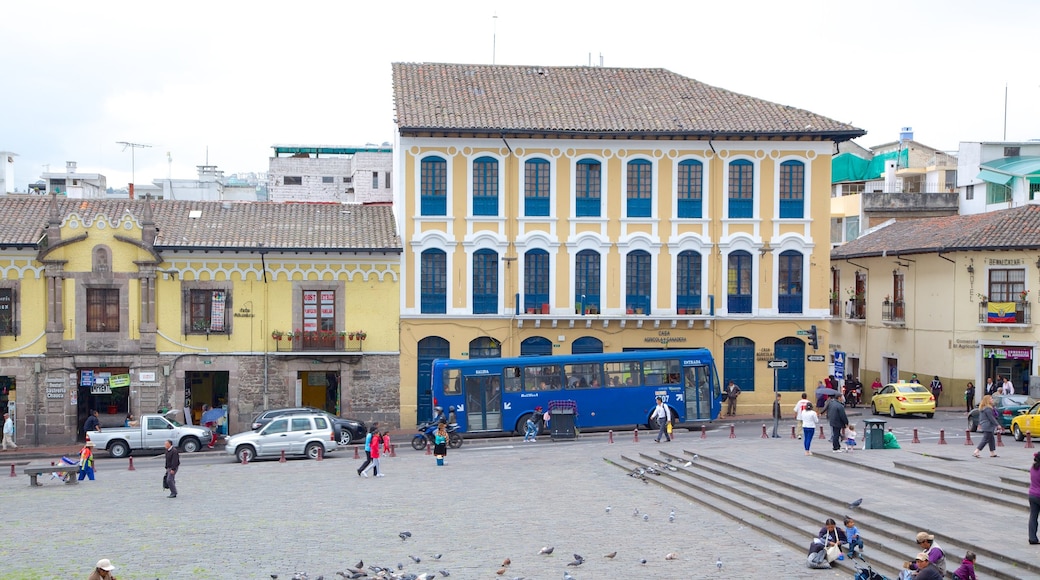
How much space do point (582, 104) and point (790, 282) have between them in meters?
10.9

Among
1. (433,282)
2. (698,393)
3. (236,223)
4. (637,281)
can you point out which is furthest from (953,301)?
(236,223)

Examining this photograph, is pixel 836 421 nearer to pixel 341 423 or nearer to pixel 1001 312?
pixel 341 423

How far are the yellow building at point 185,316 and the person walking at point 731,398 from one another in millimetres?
12870

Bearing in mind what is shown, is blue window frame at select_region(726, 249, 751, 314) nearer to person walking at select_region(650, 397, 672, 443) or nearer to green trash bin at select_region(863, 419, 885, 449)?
person walking at select_region(650, 397, 672, 443)

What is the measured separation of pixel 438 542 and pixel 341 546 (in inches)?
70.9

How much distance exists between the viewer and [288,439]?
34.9m

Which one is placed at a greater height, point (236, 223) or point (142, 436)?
point (236, 223)

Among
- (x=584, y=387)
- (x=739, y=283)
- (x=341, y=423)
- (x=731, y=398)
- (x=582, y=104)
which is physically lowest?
(x=341, y=423)

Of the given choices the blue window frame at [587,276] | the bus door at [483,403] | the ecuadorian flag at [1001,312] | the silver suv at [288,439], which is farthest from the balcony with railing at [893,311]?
the silver suv at [288,439]

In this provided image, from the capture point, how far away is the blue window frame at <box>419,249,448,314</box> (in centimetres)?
4284

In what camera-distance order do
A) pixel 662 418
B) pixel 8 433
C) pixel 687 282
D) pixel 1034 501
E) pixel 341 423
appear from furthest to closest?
pixel 687 282
pixel 8 433
pixel 341 423
pixel 662 418
pixel 1034 501

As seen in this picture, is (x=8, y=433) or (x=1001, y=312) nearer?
(x=8, y=433)

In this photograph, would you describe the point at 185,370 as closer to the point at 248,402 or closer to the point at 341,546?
the point at 248,402

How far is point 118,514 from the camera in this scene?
80.7 feet
